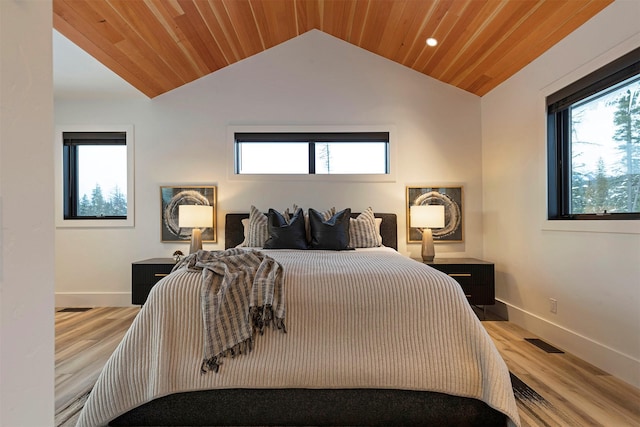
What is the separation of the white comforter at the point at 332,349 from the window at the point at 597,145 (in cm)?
151

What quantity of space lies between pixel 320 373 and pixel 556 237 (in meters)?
2.30

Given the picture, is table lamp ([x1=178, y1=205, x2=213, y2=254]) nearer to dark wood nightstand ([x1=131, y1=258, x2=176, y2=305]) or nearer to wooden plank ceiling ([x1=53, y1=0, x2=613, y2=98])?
dark wood nightstand ([x1=131, y1=258, x2=176, y2=305])

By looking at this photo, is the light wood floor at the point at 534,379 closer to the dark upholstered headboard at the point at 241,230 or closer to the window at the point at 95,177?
the dark upholstered headboard at the point at 241,230

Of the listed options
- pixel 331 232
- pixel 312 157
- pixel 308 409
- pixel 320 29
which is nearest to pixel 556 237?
pixel 331 232

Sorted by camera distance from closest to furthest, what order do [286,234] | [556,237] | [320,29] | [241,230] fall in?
[556,237] → [286,234] → [241,230] → [320,29]

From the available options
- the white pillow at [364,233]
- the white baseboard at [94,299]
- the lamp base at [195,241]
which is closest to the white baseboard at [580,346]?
the white pillow at [364,233]

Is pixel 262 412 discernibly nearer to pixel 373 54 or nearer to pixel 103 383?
pixel 103 383


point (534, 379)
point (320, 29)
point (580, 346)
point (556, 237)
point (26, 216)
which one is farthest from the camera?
point (320, 29)

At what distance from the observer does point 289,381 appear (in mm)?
1593

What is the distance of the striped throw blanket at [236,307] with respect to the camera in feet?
5.24

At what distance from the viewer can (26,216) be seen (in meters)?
0.57

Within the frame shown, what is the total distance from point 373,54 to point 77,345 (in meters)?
4.03

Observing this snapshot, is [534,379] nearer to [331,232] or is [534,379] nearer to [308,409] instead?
[308,409]

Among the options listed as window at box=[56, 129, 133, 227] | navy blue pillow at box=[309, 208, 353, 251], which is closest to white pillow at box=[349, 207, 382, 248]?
navy blue pillow at box=[309, 208, 353, 251]
